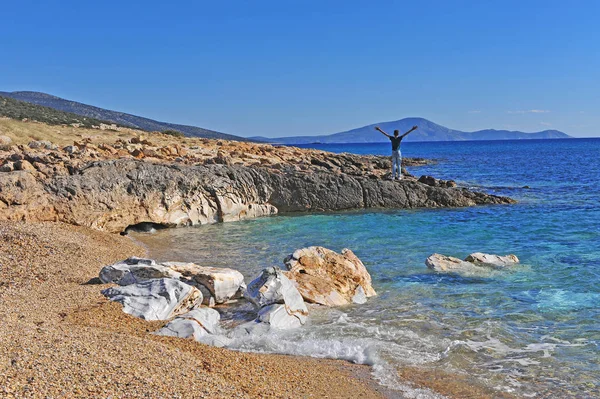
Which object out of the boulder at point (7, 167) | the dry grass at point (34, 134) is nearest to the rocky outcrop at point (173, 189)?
the boulder at point (7, 167)

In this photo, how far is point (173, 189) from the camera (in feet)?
60.2

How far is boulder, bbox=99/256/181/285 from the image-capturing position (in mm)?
9305

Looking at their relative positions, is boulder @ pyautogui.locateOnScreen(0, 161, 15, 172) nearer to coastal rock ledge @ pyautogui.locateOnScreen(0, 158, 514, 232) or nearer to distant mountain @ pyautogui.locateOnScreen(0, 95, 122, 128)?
coastal rock ledge @ pyautogui.locateOnScreen(0, 158, 514, 232)

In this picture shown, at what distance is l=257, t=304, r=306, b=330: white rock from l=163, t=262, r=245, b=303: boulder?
1310mm

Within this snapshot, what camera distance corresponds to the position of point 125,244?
14.4 metres

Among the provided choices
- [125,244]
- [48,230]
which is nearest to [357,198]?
[125,244]

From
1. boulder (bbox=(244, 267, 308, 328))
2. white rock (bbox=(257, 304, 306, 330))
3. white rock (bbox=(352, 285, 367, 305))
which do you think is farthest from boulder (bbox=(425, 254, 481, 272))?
white rock (bbox=(257, 304, 306, 330))

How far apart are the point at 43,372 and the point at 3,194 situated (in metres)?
11.2

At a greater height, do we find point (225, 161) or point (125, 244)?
point (225, 161)

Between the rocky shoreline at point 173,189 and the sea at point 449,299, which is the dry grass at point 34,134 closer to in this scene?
the rocky shoreline at point 173,189

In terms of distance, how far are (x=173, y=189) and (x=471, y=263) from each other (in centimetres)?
1069

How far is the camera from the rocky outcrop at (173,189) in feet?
50.6

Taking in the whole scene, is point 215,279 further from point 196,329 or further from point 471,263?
→ point 471,263

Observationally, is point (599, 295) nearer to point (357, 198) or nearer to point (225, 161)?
point (357, 198)
